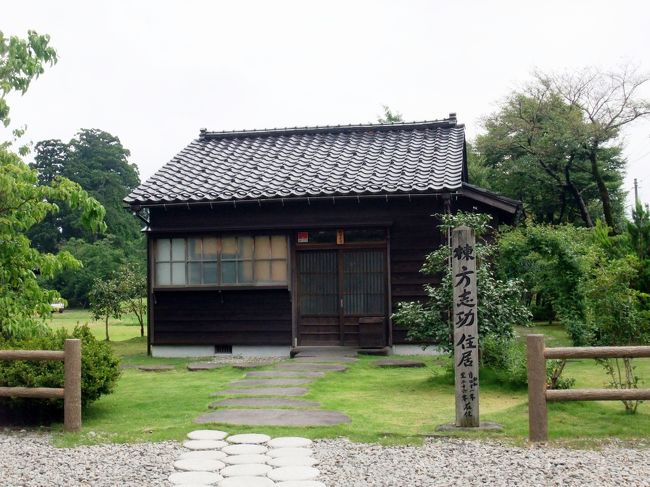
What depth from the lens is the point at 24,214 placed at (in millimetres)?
7906

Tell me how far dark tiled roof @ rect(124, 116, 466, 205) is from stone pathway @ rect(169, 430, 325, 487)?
6950 mm

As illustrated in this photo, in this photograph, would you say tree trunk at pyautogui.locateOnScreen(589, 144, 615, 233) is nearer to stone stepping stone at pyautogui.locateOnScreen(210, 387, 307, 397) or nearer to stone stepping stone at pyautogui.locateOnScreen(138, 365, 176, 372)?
stone stepping stone at pyautogui.locateOnScreen(138, 365, 176, 372)

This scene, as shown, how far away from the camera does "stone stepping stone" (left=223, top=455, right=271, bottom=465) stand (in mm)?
5746

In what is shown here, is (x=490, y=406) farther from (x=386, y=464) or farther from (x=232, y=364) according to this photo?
(x=232, y=364)

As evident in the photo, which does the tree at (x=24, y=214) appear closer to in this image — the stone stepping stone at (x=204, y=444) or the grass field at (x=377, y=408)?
the grass field at (x=377, y=408)

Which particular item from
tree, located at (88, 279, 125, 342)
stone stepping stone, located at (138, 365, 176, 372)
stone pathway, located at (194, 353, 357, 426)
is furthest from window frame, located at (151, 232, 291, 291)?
tree, located at (88, 279, 125, 342)

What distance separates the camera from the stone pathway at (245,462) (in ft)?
17.3

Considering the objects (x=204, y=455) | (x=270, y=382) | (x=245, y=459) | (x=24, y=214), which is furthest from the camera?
(x=270, y=382)

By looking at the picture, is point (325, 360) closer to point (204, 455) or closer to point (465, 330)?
point (465, 330)

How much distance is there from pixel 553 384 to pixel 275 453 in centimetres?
369

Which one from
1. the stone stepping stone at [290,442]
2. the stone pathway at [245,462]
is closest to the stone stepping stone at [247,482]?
the stone pathway at [245,462]

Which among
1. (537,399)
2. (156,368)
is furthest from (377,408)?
(156,368)

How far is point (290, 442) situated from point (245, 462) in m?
0.66

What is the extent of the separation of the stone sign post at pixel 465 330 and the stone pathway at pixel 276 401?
123 centimetres
